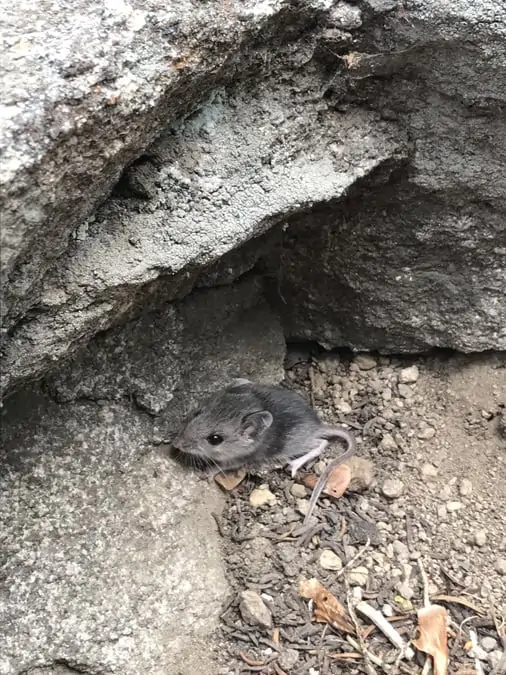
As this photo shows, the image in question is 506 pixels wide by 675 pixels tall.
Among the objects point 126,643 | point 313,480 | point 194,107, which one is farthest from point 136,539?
point 194,107

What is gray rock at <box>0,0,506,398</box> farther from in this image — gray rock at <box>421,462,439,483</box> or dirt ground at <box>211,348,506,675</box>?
gray rock at <box>421,462,439,483</box>

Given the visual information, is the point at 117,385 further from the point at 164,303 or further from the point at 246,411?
the point at 246,411

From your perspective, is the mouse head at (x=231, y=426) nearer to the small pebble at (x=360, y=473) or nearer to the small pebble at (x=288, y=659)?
the small pebble at (x=360, y=473)

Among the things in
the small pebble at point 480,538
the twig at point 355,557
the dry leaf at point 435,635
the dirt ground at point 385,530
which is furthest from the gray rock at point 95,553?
the small pebble at point 480,538

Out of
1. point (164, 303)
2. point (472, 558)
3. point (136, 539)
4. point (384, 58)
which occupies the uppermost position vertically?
point (384, 58)

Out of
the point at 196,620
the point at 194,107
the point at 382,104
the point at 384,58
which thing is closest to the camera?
the point at 194,107

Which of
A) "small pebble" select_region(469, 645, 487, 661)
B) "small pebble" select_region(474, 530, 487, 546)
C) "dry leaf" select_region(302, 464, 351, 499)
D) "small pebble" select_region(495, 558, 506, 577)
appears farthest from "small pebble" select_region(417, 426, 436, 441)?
"small pebble" select_region(469, 645, 487, 661)
